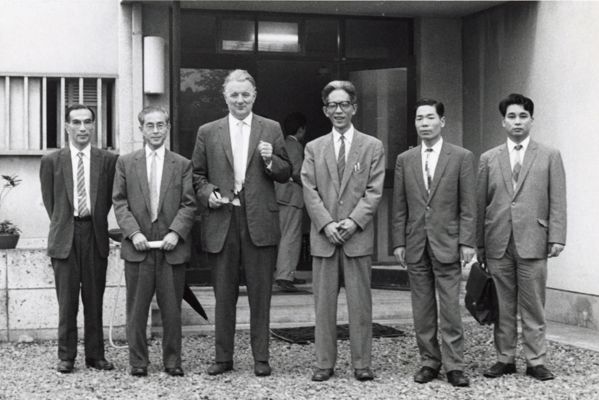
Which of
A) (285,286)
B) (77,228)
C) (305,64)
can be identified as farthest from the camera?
(305,64)

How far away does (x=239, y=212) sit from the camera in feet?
21.2

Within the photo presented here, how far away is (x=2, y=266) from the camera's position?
25.5 ft

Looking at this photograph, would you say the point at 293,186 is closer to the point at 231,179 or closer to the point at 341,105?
the point at 231,179

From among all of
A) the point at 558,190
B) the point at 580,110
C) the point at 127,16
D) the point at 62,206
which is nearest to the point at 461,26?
the point at 580,110

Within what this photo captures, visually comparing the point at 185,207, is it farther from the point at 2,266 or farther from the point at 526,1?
the point at 526,1

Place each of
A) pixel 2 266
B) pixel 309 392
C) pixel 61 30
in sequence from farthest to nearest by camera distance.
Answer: pixel 61 30 < pixel 2 266 < pixel 309 392

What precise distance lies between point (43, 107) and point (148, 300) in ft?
10.9

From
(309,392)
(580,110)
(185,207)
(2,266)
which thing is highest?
(580,110)

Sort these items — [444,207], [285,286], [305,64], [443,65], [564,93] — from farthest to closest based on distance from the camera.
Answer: [305,64]
[443,65]
[285,286]
[564,93]
[444,207]

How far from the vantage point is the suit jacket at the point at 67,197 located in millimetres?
6586

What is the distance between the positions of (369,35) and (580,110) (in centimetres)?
296

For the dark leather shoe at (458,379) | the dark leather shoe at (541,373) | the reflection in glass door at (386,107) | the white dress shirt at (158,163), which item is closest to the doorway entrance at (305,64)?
the reflection in glass door at (386,107)

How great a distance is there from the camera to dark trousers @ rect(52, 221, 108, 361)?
21.7ft

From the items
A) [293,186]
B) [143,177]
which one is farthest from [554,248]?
[293,186]
